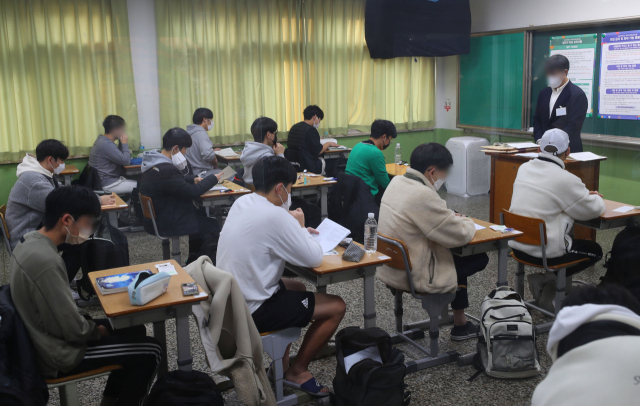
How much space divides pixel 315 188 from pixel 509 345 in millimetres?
2619

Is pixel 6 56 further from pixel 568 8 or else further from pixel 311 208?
pixel 568 8

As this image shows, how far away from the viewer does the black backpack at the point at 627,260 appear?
3.28 meters

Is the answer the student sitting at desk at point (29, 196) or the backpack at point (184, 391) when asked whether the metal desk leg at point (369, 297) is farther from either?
the student sitting at desk at point (29, 196)

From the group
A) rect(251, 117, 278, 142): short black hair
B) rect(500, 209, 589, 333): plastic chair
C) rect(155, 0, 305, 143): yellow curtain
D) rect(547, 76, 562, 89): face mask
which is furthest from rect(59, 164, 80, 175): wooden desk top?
rect(547, 76, 562, 89): face mask

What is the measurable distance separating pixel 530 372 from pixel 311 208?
2512 millimetres

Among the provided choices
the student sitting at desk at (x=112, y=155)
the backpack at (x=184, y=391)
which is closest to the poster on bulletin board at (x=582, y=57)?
the student sitting at desk at (x=112, y=155)

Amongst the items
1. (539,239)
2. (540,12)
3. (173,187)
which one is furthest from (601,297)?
(540,12)

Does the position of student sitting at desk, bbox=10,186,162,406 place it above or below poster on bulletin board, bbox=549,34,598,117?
below

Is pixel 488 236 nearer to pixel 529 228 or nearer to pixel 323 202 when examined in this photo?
pixel 529 228

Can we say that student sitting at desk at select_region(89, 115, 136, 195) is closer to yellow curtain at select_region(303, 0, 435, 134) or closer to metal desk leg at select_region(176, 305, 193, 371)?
yellow curtain at select_region(303, 0, 435, 134)

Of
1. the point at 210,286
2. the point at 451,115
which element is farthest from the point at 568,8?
the point at 210,286

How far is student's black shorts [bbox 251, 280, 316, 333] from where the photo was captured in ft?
8.18

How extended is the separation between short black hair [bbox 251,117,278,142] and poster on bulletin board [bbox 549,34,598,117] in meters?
3.11

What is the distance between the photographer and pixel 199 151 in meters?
4.59
